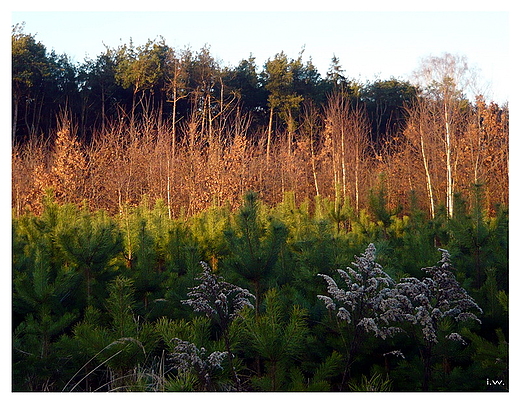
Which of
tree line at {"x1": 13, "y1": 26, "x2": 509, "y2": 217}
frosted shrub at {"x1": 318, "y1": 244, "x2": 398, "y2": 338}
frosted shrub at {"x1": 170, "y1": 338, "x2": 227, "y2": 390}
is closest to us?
frosted shrub at {"x1": 170, "y1": 338, "x2": 227, "y2": 390}

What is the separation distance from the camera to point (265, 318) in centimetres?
237

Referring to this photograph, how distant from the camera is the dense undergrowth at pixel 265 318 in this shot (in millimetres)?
2340

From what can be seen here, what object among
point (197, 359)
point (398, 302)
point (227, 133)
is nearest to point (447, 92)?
point (227, 133)

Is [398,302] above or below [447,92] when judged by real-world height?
below

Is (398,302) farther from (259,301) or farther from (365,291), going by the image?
(259,301)

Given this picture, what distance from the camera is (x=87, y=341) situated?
2518 millimetres

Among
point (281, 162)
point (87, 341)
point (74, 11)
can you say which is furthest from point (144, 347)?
point (281, 162)

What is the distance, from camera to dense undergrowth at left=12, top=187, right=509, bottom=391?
2.34 meters

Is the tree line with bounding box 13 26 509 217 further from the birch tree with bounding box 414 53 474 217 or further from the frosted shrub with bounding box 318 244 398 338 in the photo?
the frosted shrub with bounding box 318 244 398 338

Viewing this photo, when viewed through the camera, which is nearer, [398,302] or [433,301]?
[398,302]

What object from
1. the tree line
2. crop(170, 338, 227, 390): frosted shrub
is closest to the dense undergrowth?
crop(170, 338, 227, 390): frosted shrub

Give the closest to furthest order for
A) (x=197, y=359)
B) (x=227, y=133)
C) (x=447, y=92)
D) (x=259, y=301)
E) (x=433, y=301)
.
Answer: (x=197, y=359), (x=433, y=301), (x=259, y=301), (x=447, y=92), (x=227, y=133)

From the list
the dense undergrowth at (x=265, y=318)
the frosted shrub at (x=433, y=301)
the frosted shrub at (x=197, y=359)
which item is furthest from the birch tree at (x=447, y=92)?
the frosted shrub at (x=197, y=359)
